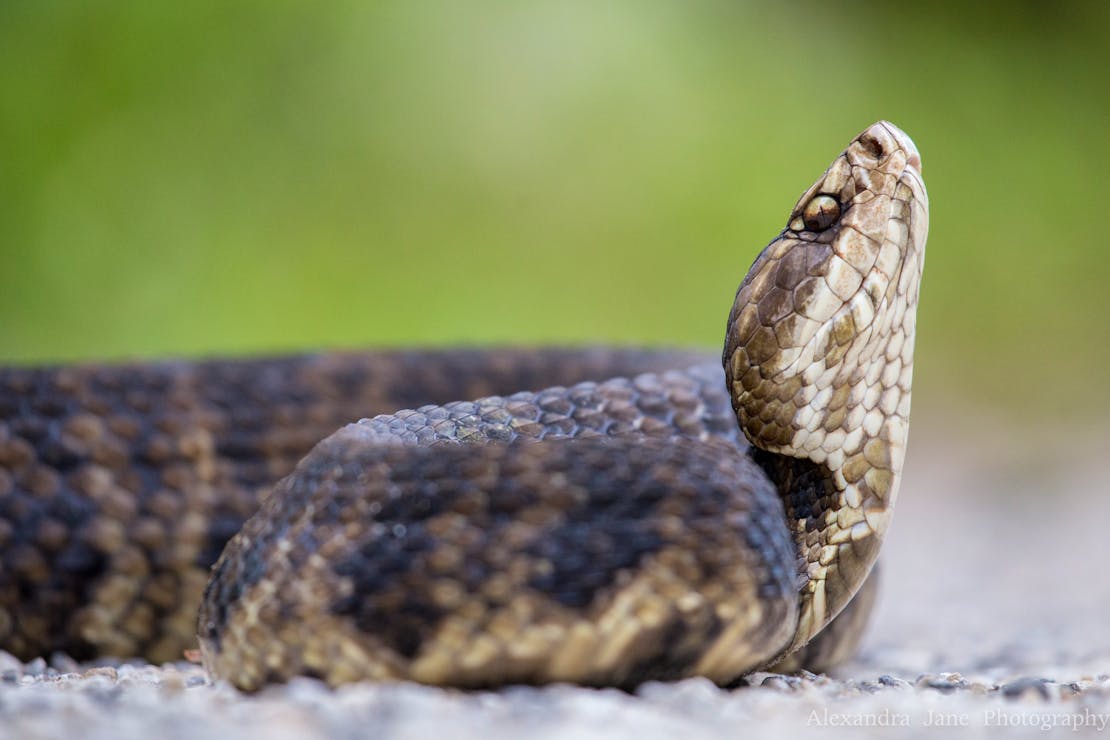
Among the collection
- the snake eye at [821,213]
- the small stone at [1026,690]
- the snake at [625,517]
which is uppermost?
the snake eye at [821,213]

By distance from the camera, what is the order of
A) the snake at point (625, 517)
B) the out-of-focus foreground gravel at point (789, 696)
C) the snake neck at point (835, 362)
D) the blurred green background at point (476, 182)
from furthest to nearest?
1. the blurred green background at point (476, 182)
2. the snake neck at point (835, 362)
3. the snake at point (625, 517)
4. the out-of-focus foreground gravel at point (789, 696)

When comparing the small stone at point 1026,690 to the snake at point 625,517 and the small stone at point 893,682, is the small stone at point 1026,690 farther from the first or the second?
the snake at point 625,517

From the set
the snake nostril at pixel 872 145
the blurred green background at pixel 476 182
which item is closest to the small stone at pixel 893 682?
the snake nostril at pixel 872 145

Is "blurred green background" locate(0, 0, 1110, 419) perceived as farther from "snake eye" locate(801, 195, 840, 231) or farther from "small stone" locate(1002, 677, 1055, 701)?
"small stone" locate(1002, 677, 1055, 701)

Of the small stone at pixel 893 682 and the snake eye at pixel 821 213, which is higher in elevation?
the snake eye at pixel 821 213

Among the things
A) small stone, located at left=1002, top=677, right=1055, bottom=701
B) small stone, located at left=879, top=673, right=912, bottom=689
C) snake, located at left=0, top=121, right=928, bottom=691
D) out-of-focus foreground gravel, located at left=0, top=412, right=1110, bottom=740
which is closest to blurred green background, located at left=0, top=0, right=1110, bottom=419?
out-of-focus foreground gravel, located at left=0, top=412, right=1110, bottom=740

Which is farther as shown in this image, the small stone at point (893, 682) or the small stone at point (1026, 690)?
the small stone at point (893, 682)

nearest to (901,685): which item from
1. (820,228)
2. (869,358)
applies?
(869,358)

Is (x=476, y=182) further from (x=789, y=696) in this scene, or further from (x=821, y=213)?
(x=789, y=696)
